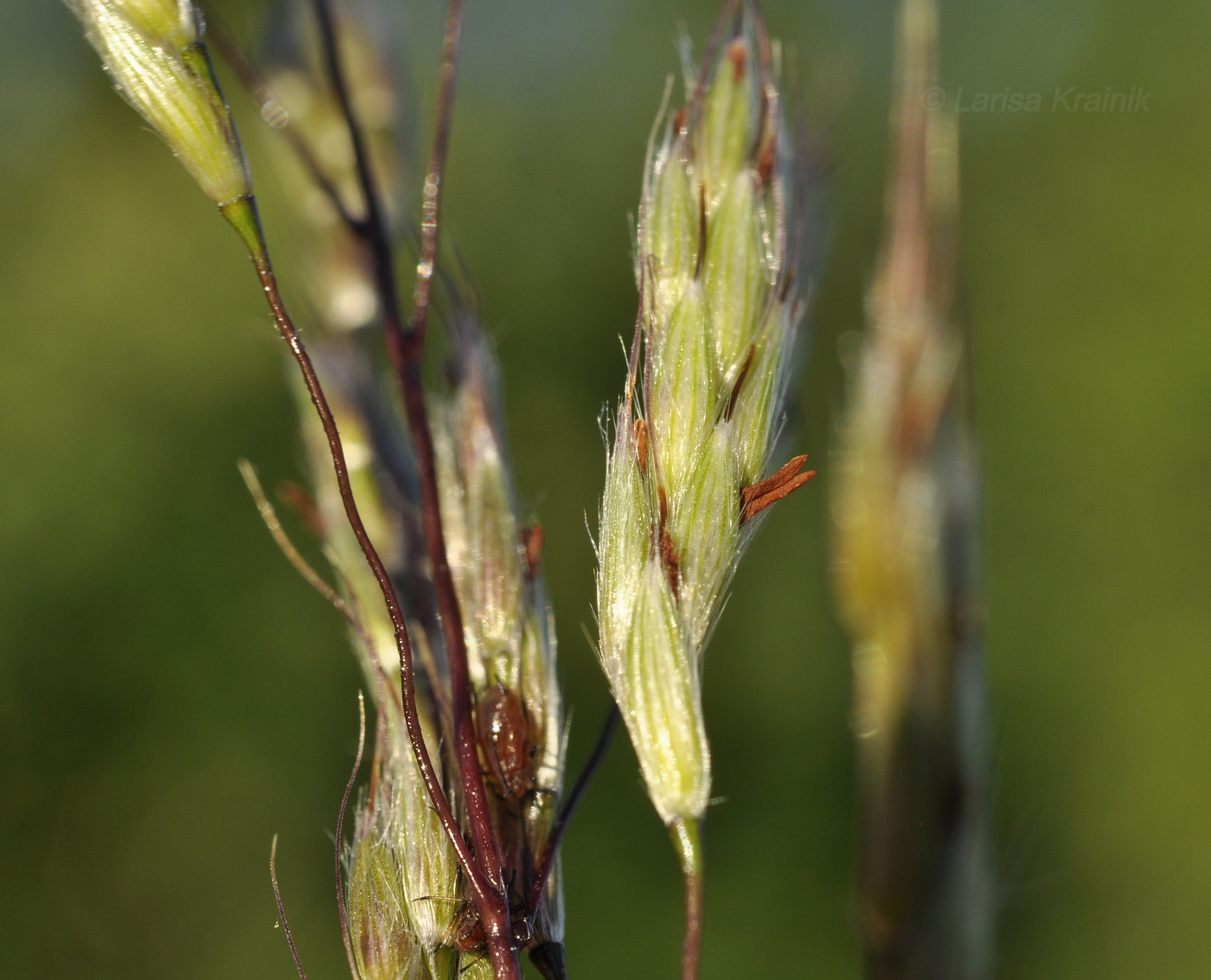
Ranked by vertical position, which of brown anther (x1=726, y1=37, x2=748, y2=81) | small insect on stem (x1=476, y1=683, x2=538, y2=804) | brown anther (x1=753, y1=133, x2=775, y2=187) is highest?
brown anther (x1=726, y1=37, x2=748, y2=81)

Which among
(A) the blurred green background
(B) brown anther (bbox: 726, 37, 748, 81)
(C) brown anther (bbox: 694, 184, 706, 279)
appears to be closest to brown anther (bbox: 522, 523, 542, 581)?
(C) brown anther (bbox: 694, 184, 706, 279)

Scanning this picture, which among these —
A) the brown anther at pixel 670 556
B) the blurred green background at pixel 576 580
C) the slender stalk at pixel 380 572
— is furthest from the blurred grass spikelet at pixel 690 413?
the blurred green background at pixel 576 580

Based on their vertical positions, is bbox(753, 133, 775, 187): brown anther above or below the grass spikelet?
above

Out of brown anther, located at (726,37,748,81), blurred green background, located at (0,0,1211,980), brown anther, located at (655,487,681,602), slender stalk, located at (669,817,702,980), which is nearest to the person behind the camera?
slender stalk, located at (669,817,702,980)

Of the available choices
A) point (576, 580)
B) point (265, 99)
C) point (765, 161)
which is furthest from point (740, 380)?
point (576, 580)

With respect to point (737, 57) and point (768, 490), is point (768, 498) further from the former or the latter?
point (737, 57)

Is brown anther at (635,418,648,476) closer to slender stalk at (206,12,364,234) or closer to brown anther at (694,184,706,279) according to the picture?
brown anther at (694,184,706,279)

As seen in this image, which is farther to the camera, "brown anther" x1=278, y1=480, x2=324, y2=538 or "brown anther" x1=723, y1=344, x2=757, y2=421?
"brown anther" x1=278, y1=480, x2=324, y2=538
